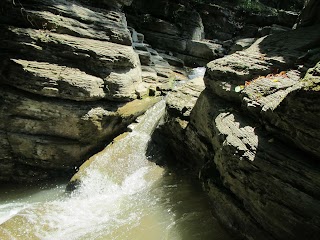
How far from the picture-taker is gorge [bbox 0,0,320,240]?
5.16 meters

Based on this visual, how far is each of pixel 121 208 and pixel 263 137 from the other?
15.1 ft

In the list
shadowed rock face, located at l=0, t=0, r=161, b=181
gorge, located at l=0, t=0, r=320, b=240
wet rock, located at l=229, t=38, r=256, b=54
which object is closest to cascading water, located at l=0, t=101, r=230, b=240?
gorge, located at l=0, t=0, r=320, b=240

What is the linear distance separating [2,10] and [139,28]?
1293cm

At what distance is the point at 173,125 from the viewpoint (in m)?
9.88

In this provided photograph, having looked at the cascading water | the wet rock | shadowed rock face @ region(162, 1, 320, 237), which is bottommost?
the cascading water

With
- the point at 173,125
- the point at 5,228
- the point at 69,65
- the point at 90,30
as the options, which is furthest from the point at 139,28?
the point at 5,228

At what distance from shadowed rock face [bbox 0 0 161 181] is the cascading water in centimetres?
114

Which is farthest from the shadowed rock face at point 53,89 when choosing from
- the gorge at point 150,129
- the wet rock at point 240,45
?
the wet rock at point 240,45

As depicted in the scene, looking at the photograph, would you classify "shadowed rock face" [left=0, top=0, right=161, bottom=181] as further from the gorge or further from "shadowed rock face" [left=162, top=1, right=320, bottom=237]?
"shadowed rock face" [left=162, top=1, right=320, bottom=237]

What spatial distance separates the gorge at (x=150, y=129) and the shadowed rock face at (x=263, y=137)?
1.0 inches

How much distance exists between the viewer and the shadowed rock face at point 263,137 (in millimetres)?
4754

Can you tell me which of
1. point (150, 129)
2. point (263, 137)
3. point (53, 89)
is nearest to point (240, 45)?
point (150, 129)

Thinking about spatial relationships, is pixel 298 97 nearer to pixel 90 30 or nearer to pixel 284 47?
pixel 284 47

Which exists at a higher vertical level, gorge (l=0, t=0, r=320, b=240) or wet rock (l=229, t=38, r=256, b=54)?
wet rock (l=229, t=38, r=256, b=54)
